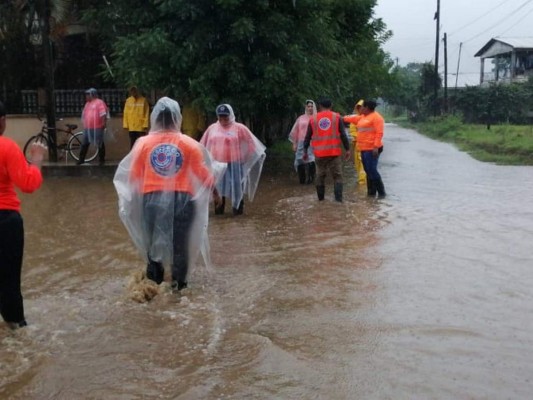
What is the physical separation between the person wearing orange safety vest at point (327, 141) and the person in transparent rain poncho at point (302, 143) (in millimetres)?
1763

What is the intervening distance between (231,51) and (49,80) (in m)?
4.03

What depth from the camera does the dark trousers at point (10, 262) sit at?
15.2ft

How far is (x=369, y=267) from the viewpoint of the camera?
6754 millimetres

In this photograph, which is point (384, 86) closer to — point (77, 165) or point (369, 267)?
point (77, 165)

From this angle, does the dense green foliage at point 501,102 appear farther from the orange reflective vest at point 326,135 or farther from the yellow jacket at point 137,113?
the orange reflective vest at point 326,135

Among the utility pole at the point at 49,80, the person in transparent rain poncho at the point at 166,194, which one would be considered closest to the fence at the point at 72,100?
the utility pole at the point at 49,80

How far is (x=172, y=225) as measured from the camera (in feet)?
19.0

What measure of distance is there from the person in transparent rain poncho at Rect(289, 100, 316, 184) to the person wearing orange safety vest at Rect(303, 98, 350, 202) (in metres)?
1.76

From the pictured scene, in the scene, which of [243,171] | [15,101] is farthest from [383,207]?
[15,101]

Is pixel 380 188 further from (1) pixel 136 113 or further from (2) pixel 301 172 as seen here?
(1) pixel 136 113

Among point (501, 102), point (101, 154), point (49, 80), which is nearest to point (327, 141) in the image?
point (101, 154)

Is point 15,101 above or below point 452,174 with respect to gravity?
above

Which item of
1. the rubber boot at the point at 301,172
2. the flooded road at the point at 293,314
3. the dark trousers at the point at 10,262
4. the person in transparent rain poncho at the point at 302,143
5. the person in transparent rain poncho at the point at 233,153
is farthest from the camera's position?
the rubber boot at the point at 301,172

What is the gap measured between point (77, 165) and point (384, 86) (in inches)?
772
